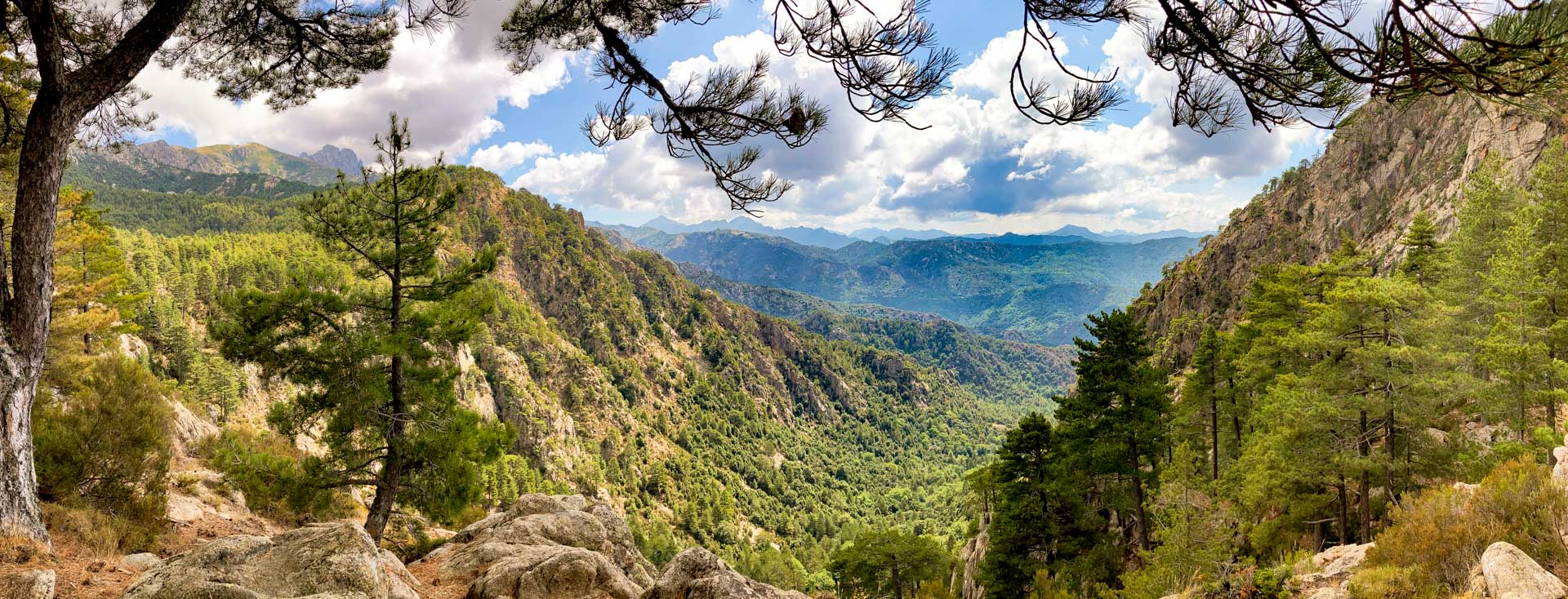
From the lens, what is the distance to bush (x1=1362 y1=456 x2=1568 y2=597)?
539cm

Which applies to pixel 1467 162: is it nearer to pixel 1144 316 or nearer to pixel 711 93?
pixel 1144 316

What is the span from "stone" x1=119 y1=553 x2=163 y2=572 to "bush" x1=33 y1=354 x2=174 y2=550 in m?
1.95

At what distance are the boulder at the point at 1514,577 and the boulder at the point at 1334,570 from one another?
1987 millimetres

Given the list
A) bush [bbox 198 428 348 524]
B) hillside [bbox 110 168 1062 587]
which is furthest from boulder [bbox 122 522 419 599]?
hillside [bbox 110 168 1062 587]

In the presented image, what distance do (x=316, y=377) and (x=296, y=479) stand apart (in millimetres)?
2165

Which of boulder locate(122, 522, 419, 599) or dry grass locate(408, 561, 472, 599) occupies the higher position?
boulder locate(122, 522, 419, 599)

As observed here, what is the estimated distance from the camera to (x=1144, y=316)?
251 feet

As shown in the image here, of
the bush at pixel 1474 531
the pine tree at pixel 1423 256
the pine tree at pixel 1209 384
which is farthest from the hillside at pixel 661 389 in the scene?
the pine tree at pixel 1423 256

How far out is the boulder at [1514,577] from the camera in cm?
457

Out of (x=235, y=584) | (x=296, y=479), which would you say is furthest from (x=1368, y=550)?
(x=296, y=479)

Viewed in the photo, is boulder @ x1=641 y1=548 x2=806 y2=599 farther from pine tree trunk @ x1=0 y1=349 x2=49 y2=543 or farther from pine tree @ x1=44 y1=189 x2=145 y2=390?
pine tree @ x1=44 y1=189 x2=145 y2=390

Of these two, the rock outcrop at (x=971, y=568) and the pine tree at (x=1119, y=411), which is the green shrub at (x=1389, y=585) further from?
the rock outcrop at (x=971, y=568)

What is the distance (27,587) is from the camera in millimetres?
4418

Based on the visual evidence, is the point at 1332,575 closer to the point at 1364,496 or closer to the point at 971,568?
the point at 1364,496
